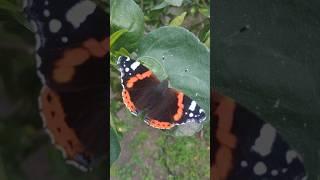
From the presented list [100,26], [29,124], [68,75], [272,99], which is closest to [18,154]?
[29,124]

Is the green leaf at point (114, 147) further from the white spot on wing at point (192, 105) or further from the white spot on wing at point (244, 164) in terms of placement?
the white spot on wing at point (244, 164)

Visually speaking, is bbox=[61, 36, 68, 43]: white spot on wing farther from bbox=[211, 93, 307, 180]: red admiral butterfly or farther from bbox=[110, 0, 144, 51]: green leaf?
bbox=[211, 93, 307, 180]: red admiral butterfly

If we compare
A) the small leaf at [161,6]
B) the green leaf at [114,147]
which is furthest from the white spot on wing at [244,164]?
the small leaf at [161,6]

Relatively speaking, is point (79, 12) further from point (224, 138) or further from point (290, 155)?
point (290, 155)

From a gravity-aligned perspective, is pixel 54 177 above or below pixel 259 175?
above

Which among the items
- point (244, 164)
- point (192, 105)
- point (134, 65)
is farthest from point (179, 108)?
point (244, 164)

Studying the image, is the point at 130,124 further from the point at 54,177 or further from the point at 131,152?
the point at 54,177

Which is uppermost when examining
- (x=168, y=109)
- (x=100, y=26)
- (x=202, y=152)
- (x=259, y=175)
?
(x=100, y=26)
